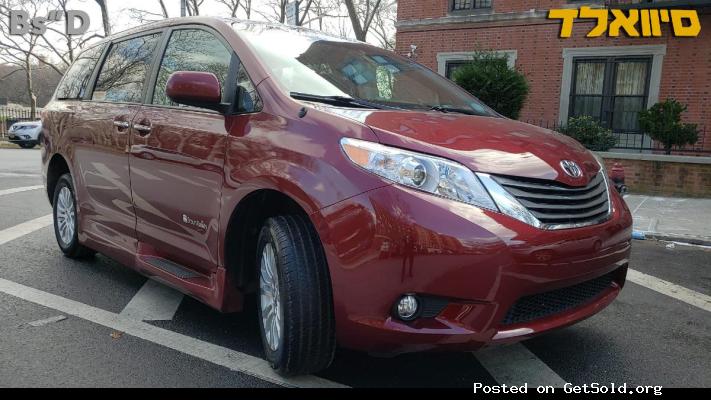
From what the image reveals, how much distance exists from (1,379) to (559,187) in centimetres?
273

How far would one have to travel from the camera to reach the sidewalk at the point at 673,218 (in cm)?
688

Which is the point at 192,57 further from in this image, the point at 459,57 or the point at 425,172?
the point at 459,57

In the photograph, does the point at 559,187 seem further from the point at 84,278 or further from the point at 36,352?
the point at 84,278

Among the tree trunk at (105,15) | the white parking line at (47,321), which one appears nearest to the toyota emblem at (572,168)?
the white parking line at (47,321)

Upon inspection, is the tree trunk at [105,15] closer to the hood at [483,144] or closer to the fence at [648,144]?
the fence at [648,144]

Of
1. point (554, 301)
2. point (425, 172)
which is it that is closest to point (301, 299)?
point (425, 172)

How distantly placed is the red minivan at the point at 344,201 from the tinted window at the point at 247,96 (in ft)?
0.04

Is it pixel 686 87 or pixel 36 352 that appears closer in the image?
pixel 36 352

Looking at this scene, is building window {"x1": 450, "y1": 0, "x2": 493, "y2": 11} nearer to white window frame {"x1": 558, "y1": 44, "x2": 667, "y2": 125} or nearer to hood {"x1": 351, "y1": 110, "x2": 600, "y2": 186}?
white window frame {"x1": 558, "y1": 44, "x2": 667, "y2": 125}

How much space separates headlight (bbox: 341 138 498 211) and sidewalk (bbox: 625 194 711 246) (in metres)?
5.53

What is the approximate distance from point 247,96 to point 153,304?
1694 mm

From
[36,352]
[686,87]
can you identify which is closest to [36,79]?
[686,87]

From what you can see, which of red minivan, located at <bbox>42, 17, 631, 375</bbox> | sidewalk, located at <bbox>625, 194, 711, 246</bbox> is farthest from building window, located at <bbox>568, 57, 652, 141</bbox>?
red minivan, located at <bbox>42, 17, 631, 375</bbox>

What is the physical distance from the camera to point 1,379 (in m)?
2.70
